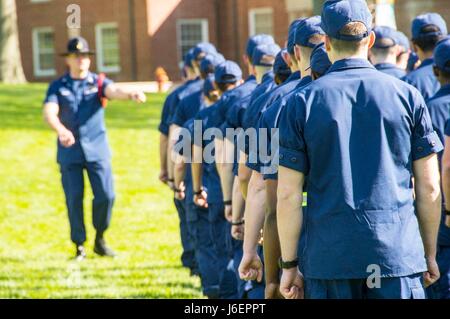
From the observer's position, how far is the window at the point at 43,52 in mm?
39938

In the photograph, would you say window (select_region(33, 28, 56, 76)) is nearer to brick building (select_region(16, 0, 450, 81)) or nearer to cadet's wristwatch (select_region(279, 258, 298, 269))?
brick building (select_region(16, 0, 450, 81))

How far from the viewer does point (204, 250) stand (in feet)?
28.7

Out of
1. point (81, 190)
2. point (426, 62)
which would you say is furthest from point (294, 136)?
point (81, 190)

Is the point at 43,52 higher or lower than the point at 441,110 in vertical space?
lower

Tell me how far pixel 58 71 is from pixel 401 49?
3288 cm

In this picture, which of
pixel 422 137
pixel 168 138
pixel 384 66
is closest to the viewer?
pixel 422 137

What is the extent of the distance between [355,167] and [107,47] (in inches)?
1361

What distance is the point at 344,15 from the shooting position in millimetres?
4539

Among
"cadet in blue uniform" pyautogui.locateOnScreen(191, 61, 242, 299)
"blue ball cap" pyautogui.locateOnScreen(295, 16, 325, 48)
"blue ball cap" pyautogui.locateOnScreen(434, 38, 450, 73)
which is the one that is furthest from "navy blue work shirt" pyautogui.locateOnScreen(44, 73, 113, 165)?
"blue ball cap" pyautogui.locateOnScreen(295, 16, 325, 48)

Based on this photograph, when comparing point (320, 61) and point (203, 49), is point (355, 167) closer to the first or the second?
point (320, 61)

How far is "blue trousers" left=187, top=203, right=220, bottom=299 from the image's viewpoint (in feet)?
28.0

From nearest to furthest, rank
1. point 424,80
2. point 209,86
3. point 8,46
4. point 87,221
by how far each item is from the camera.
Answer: point 424,80 → point 209,86 → point 87,221 → point 8,46
